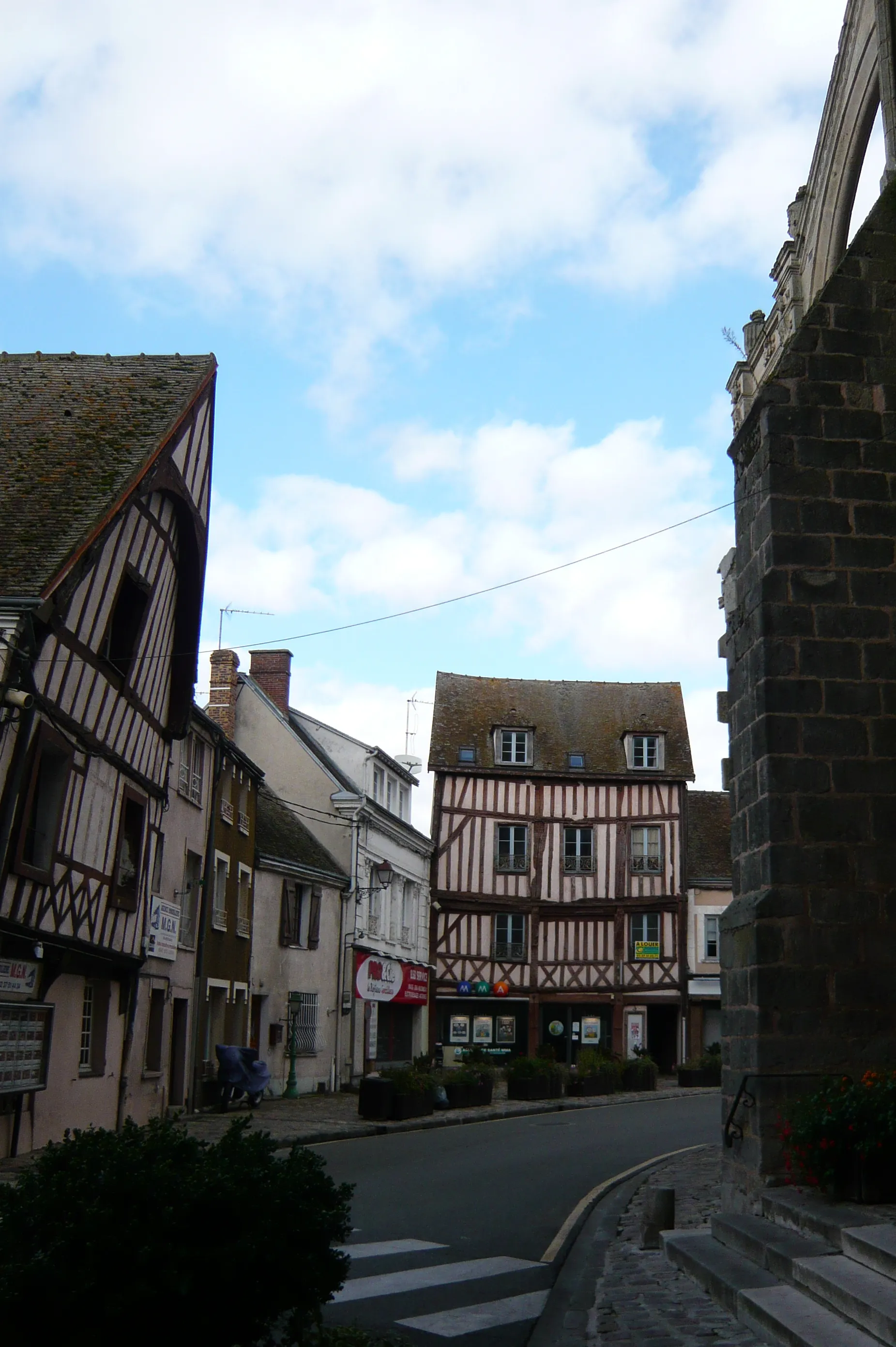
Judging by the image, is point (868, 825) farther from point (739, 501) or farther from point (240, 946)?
point (240, 946)

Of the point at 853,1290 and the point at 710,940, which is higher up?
the point at 710,940

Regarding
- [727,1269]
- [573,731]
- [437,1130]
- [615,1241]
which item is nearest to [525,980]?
[573,731]

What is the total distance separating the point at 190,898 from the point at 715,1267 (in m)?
13.6

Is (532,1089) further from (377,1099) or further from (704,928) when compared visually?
(704,928)

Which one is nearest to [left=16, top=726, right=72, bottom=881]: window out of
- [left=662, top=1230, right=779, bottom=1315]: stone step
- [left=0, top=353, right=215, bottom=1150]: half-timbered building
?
[left=0, top=353, right=215, bottom=1150]: half-timbered building

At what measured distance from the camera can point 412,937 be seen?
30594 millimetres

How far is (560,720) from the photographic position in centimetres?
3525

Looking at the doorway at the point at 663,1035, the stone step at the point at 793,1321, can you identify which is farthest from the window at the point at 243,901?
the stone step at the point at 793,1321

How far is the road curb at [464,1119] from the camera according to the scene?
15.3m

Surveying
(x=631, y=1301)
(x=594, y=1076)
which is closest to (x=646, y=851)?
(x=594, y=1076)

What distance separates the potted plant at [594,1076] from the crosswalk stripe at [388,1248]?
56.5 ft

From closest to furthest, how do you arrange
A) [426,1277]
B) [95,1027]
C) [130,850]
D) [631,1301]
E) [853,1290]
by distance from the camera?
[853,1290] → [631,1301] → [426,1277] → [95,1027] → [130,850]

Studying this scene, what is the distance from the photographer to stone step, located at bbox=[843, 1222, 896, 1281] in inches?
206

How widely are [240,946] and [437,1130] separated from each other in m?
5.27
